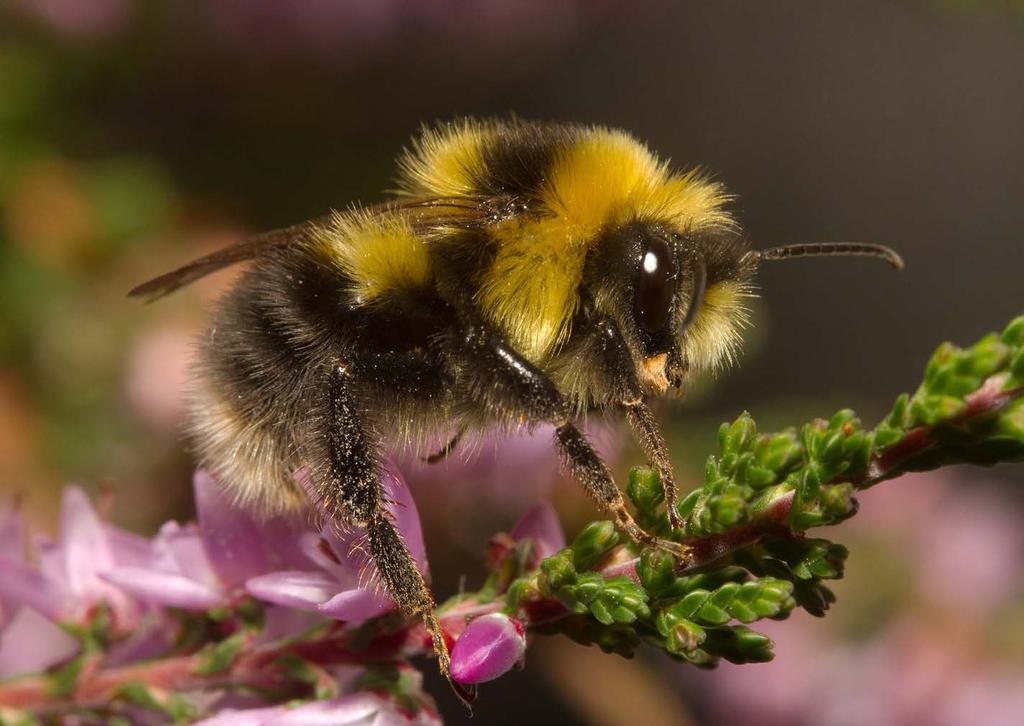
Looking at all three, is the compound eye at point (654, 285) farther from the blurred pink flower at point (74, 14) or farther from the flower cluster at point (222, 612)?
the blurred pink flower at point (74, 14)

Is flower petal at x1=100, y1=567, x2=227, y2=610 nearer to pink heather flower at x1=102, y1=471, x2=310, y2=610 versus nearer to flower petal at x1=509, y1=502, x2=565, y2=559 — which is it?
pink heather flower at x1=102, y1=471, x2=310, y2=610

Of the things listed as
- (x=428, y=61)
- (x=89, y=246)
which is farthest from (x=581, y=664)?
(x=428, y=61)

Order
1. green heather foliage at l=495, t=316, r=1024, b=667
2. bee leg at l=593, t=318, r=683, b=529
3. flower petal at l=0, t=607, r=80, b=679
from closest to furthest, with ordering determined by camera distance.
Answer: green heather foliage at l=495, t=316, r=1024, b=667 < bee leg at l=593, t=318, r=683, b=529 < flower petal at l=0, t=607, r=80, b=679

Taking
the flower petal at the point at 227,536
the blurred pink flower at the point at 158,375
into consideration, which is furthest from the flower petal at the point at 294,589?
the blurred pink flower at the point at 158,375

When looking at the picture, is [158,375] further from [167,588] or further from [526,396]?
[526,396]

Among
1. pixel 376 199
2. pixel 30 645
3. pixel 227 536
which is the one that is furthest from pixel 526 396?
Result: pixel 376 199

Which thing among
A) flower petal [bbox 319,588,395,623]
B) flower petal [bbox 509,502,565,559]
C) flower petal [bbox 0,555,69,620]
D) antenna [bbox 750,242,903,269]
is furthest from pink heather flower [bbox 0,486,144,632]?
antenna [bbox 750,242,903,269]

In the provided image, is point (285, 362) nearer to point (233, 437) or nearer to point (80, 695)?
point (233, 437)
